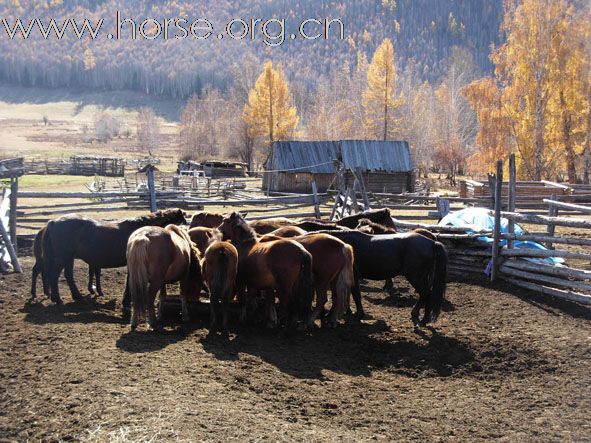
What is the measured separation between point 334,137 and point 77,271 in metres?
42.8

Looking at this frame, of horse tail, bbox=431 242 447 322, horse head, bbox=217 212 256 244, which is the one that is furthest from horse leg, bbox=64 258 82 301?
horse tail, bbox=431 242 447 322

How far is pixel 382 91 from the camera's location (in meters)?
46.1

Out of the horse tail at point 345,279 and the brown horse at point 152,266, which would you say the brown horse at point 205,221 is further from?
the horse tail at point 345,279

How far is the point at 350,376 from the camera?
6266 mm

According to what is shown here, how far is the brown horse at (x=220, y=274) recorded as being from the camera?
759 cm

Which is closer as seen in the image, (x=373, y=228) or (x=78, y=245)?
(x=78, y=245)

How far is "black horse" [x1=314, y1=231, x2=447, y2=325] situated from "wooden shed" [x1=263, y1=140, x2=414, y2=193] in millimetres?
26963

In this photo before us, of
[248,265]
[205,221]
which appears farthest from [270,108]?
[248,265]

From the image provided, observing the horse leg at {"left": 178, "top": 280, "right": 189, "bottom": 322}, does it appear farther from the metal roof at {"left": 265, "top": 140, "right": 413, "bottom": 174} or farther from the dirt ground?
the metal roof at {"left": 265, "top": 140, "right": 413, "bottom": 174}

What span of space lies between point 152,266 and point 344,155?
93.5 feet

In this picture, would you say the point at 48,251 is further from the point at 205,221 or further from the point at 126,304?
the point at 205,221

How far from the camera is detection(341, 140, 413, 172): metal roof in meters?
35.6

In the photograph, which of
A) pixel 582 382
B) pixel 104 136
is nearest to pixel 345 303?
pixel 582 382

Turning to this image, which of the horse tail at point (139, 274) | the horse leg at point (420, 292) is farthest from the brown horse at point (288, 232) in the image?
the horse tail at point (139, 274)
